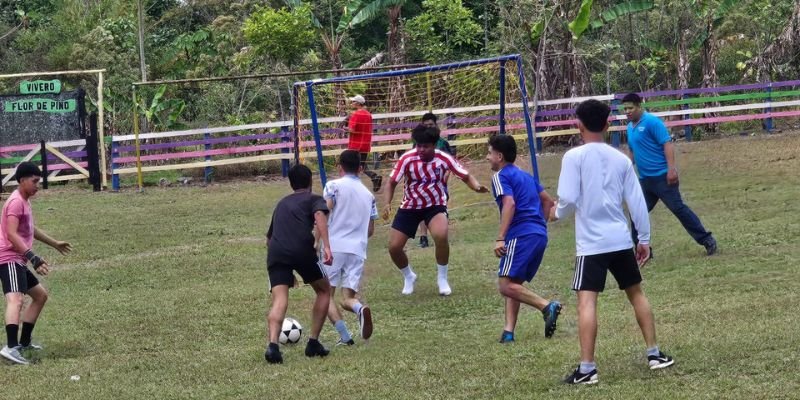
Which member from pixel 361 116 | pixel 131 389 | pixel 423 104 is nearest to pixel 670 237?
pixel 361 116

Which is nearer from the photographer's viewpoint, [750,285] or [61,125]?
[750,285]

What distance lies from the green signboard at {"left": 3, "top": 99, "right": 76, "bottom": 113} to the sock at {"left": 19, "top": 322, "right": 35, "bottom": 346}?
48.3 ft

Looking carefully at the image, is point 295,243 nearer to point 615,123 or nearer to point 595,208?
point 595,208

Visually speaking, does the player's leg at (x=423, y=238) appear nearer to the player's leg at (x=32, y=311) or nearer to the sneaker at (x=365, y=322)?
the sneaker at (x=365, y=322)

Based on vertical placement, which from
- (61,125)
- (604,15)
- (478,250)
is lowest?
(478,250)

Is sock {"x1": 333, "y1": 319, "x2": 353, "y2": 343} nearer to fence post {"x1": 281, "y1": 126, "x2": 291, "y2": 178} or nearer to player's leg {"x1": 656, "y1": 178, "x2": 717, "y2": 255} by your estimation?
player's leg {"x1": 656, "y1": 178, "x2": 717, "y2": 255}

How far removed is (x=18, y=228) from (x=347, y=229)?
2.77 metres

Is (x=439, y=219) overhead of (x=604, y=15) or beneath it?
beneath

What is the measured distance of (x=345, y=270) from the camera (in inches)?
376

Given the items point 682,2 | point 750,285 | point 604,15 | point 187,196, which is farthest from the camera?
point 682,2

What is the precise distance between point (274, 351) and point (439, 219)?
10.6 feet

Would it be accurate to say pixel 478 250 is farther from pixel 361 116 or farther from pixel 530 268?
pixel 530 268

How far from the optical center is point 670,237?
45.7 feet

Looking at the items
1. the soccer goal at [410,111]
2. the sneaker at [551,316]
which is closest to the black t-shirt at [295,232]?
the sneaker at [551,316]
